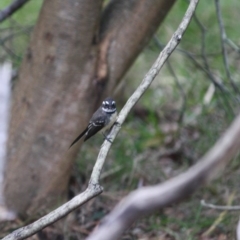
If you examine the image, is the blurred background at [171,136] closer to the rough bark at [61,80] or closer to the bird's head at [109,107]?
the rough bark at [61,80]

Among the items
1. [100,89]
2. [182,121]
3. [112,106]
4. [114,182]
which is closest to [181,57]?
[182,121]

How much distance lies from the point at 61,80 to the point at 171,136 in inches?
73.0

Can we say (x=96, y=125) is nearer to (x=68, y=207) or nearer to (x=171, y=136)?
(x=68, y=207)

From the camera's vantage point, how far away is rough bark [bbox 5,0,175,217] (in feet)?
11.4

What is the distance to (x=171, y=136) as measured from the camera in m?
5.22

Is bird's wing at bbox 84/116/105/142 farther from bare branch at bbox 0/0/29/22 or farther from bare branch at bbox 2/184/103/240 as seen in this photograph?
bare branch at bbox 0/0/29/22

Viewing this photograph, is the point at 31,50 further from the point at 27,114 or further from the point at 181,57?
the point at 181,57

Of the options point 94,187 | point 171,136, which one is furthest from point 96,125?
point 171,136

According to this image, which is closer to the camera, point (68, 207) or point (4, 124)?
point (68, 207)

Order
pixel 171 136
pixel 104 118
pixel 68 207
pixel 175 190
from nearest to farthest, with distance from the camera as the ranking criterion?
pixel 175 190 < pixel 68 207 < pixel 104 118 < pixel 171 136

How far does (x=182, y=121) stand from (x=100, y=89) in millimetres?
1703

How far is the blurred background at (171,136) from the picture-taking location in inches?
156

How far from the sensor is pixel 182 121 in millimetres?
5203

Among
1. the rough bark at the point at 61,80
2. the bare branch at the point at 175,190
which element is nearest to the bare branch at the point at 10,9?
the rough bark at the point at 61,80
